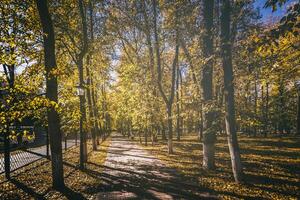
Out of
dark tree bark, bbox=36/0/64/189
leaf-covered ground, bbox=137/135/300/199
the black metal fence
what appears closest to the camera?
leaf-covered ground, bbox=137/135/300/199

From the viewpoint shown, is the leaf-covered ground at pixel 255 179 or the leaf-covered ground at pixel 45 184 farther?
the leaf-covered ground at pixel 45 184

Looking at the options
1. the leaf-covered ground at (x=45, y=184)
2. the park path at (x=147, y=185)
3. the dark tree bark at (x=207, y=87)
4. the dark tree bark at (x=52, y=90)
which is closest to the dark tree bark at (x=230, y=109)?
the park path at (x=147, y=185)

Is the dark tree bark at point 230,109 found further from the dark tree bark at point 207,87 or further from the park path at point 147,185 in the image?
the dark tree bark at point 207,87

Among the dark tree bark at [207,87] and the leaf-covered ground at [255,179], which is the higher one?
the dark tree bark at [207,87]

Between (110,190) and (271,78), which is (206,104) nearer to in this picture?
(271,78)

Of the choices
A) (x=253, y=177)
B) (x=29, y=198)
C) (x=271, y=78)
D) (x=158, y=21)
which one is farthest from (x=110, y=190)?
(x=158, y=21)

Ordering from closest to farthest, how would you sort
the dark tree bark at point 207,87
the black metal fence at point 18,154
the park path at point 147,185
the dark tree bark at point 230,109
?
the park path at point 147,185
the dark tree bark at point 230,109
the black metal fence at point 18,154
the dark tree bark at point 207,87

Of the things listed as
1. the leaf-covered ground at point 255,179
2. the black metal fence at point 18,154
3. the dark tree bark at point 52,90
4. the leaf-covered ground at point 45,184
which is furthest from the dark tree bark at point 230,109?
the black metal fence at point 18,154

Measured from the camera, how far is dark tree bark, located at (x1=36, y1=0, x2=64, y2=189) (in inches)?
357

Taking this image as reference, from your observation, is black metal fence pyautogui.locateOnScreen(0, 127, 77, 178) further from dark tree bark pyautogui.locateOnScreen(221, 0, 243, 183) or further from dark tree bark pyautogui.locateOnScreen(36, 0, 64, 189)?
dark tree bark pyautogui.locateOnScreen(221, 0, 243, 183)

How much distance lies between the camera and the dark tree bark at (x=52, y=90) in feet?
29.8

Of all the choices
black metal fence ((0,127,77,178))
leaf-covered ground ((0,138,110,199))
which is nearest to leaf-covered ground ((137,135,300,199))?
leaf-covered ground ((0,138,110,199))

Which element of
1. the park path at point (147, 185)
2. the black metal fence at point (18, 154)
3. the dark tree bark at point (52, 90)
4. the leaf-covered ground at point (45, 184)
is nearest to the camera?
the park path at point (147, 185)

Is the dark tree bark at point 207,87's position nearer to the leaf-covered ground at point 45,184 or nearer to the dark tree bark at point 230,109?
the dark tree bark at point 230,109
